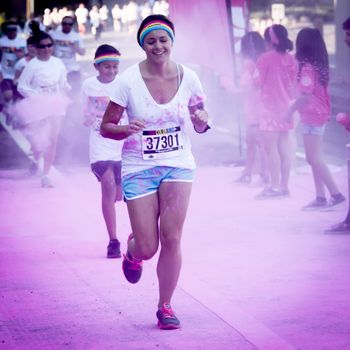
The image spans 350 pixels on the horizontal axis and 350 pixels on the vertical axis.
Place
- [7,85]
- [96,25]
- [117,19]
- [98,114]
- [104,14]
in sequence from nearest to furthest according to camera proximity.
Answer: [98,114]
[7,85]
[96,25]
[104,14]
[117,19]

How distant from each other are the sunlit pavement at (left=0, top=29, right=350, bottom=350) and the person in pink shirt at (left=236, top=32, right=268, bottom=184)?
1.62 ft

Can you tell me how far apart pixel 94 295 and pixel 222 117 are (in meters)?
13.7

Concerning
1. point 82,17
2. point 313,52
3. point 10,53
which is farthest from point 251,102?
point 82,17

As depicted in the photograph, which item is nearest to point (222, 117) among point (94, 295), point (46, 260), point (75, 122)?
point (75, 122)

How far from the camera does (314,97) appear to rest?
33.5 ft

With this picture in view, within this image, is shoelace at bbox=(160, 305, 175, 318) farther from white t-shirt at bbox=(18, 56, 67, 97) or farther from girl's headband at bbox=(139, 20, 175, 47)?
white t-shirt at bbox=(18, 56, 67, 97)

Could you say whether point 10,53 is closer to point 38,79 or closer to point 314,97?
point 38,79

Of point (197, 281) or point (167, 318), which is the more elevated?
point (167, 318)

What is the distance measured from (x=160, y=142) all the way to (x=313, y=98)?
4286 mm

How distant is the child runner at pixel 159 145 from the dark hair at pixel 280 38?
4745mm

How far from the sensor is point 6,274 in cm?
789

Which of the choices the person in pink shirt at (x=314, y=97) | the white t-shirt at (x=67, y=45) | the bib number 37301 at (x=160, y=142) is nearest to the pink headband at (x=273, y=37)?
the person in pink shirt at (x=314, y=97)

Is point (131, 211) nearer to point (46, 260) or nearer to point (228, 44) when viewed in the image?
point (46, 260)

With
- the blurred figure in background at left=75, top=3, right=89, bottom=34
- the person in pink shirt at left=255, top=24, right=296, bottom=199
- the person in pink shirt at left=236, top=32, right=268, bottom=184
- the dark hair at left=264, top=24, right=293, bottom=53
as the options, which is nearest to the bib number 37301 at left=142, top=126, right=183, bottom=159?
the person in pink shirt at left=255, top=24, right=296, bottom=199
